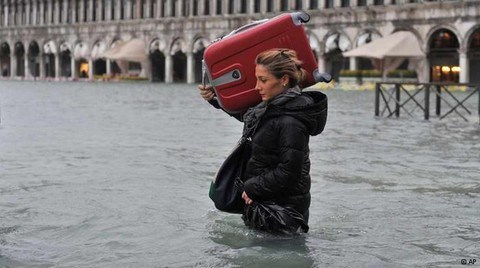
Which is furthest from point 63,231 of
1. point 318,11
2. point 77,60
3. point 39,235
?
point 77,60

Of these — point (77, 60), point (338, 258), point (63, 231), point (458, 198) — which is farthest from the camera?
point (77, 60)

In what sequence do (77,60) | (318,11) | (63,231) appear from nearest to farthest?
(63,231) < (318,11) < (77,60)

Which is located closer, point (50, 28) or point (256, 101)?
point (256, 101)

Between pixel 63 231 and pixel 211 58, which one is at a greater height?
pixel 211 58

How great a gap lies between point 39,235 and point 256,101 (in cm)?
191

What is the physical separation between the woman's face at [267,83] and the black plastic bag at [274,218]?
0.79 metres

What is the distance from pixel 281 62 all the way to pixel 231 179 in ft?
3.27

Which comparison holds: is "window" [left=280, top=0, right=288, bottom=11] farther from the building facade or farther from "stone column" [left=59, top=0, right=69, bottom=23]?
"stone column" [left=59, top=0, right=69, bottom=23]

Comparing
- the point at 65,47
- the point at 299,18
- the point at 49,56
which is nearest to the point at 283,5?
the point at 65,47

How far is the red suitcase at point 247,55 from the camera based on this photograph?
5.60 metres

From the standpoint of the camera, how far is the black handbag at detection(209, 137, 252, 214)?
18.8ft

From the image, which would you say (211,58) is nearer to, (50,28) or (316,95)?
(316,95)

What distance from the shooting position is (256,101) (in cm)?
575

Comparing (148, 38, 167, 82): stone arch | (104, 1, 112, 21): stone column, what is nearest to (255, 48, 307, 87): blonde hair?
(148, 38, 167, 82): stone arch
